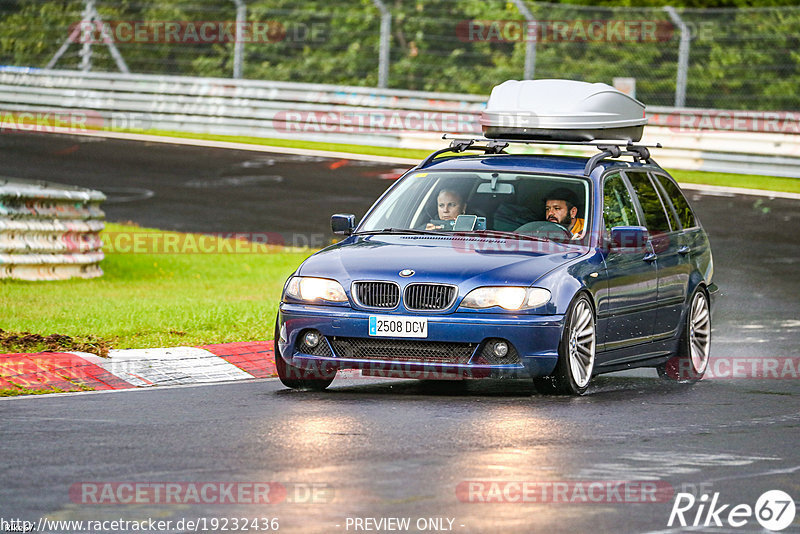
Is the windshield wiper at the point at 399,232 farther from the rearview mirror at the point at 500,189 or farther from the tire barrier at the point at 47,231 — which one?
the tire barrier at the point at 47,231

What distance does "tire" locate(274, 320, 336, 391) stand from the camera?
1047 centimetres

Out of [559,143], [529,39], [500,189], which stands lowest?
[500,189]

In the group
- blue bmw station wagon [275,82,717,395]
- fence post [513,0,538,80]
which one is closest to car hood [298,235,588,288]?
blue bmw station wagon [275,82,717,395]

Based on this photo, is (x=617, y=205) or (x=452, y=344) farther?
(x=617, y=205)

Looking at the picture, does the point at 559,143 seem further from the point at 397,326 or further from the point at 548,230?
the point at 397,326

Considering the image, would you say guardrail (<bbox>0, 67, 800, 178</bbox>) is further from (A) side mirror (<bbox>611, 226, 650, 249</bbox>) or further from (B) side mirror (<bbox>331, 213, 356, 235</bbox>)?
(A) side mirror (<bbox>611, 226, 650, 249</bbox>)

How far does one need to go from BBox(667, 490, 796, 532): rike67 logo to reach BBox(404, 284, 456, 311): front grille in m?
3.04

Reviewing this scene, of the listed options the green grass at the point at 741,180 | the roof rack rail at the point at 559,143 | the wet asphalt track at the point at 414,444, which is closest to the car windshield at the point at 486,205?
the roof rack rail at the point at 559,143

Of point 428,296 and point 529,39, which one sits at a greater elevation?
point 529,39

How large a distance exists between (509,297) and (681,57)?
58.7 ft

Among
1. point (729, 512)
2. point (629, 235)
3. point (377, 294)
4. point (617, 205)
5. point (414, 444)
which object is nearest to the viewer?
point (729, 512)

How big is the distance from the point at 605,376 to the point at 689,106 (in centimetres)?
1816

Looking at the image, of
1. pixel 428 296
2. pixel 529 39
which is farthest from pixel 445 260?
pixel 529 39

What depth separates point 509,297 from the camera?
32.7 ft
